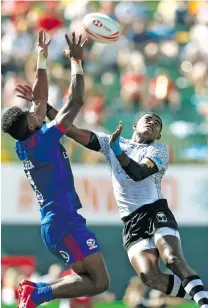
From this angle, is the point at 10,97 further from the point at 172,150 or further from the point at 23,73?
the point at 172,150

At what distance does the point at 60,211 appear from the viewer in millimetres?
9430

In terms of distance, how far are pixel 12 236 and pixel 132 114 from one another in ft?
10.1

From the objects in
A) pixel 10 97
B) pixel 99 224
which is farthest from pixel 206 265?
pixel 10 97

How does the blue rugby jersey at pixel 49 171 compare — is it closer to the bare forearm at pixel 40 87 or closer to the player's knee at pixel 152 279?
the bare forearm at pixel 40 87

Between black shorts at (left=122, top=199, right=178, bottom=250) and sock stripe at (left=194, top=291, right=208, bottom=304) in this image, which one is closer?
sock stripe at (left=194, top=291, right=208, bottom=304)

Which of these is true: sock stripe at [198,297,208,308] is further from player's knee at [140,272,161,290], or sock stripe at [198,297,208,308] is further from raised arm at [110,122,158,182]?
raised arm at [110,122,158,182]

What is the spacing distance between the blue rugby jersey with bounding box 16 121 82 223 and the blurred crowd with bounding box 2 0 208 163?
636cm

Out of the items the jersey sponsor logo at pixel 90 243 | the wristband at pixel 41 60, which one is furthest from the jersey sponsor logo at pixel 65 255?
the wristband at pixel 41 60

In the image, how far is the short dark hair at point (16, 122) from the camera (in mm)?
9102

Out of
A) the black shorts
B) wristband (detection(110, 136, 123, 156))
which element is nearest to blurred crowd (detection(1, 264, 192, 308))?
the black shorts

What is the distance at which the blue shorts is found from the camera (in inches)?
369

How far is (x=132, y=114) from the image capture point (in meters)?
17.0

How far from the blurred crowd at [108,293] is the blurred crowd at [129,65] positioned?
200 cm

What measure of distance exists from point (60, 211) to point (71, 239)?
302 mm
